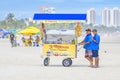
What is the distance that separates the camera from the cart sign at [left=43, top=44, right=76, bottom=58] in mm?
19553

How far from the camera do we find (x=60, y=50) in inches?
773

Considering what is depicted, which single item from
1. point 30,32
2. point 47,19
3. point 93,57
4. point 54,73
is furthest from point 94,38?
point 30,32

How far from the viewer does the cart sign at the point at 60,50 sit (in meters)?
19.6

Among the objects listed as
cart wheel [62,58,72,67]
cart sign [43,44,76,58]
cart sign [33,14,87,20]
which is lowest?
cart wheel [62,58,72,67]

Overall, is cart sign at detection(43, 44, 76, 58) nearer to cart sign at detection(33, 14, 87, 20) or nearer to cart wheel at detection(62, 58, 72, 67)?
cart wheel at detection(62, 58, 72, 67)

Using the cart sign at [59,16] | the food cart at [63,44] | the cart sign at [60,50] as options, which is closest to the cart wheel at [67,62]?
the food cart at [63,44]

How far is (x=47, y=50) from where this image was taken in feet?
64.7

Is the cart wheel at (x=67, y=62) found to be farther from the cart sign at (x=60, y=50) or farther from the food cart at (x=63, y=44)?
the cart sign at (x=60, y=50)

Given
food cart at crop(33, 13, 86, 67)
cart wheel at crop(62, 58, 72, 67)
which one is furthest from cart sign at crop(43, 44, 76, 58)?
cart wheel at crop(62, 58, 72, 67)

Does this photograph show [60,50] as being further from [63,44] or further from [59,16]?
[59,16]

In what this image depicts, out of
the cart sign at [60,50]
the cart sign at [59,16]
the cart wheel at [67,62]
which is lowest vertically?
the cart wheel at [67,62]

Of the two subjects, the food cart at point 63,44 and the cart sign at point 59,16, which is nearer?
the food cart at point 63,44

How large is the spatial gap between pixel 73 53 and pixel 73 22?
48.8 inches

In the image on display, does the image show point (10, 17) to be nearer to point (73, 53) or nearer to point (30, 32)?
point (30, 32)
